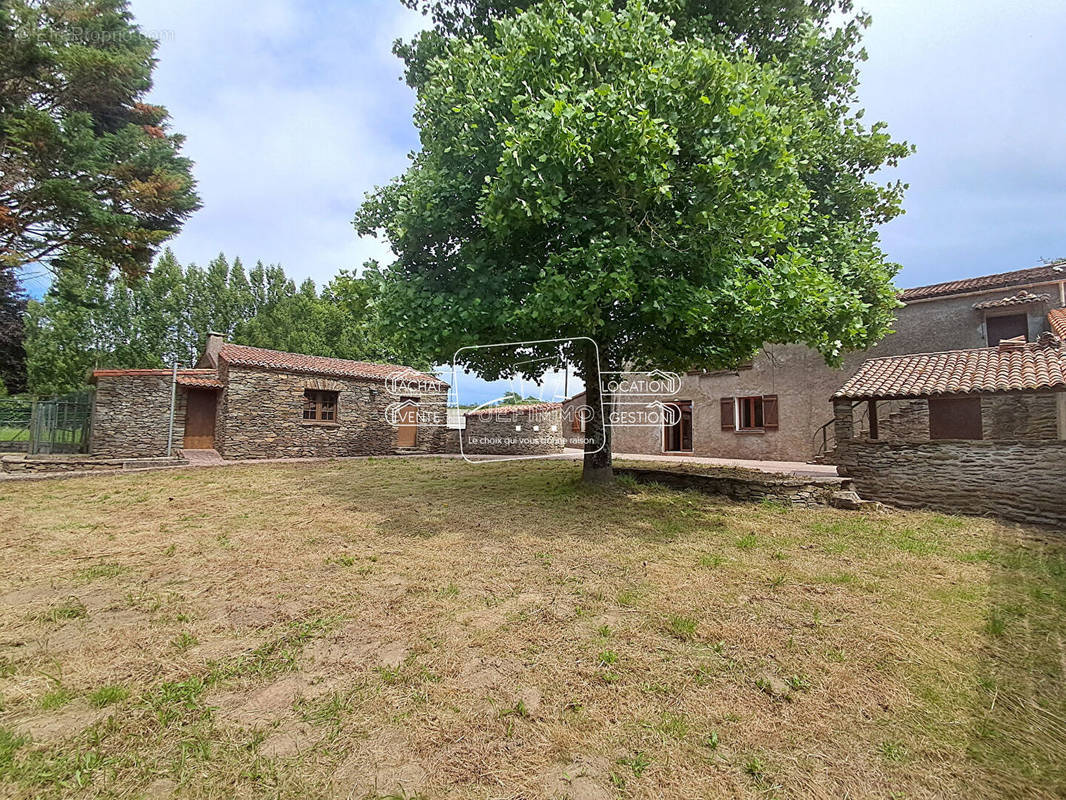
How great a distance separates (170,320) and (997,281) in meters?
41.6

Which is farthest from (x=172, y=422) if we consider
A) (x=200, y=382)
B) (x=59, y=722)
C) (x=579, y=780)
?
(x=579, y=780)

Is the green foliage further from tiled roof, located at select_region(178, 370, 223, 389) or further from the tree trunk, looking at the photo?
the tree trunk

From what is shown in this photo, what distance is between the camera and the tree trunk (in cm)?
958

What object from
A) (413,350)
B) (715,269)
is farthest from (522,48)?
(413,350)

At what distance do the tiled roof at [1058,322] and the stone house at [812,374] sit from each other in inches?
9.4

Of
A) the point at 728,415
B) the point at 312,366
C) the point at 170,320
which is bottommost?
the point at 728,415

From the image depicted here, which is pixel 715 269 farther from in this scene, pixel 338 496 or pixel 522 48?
pixel 338 496

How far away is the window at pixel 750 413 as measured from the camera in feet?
59.3

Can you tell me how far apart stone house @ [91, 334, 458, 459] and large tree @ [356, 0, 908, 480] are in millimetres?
11286

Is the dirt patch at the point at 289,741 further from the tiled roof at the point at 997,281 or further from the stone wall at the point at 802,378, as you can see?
the tiled roof at the point at 997,281

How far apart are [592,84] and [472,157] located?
2.22 meters

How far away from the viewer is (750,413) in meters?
18.7

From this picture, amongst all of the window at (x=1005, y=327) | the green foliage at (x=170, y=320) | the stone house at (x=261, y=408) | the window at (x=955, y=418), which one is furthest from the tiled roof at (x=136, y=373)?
the window at (x=1005, y=327)

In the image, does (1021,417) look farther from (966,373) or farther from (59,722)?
(59,722)
